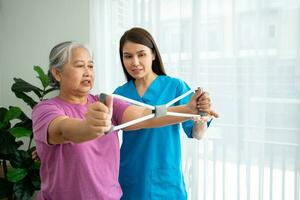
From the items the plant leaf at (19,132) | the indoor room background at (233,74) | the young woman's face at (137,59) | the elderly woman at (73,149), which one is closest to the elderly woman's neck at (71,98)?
the elderly woman at (73,149)

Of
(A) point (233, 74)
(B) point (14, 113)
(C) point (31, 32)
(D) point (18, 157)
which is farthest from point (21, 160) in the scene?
(A) point (233, 74)

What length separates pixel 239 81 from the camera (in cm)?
189

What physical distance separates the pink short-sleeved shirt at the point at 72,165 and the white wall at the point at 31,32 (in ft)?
5.25

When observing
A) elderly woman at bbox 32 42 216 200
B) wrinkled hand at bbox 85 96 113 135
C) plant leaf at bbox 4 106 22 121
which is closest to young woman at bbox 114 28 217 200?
elderly woman at bbox 32 42 216 200

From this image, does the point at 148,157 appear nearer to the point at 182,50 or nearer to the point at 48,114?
the point at 48,114

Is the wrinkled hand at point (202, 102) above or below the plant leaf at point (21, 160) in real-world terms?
above

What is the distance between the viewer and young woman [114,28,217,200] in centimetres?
131

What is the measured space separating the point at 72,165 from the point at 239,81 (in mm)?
1277

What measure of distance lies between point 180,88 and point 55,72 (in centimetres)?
58

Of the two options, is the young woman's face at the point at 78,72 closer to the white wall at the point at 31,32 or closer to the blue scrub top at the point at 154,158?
the blue scrub top at the point at 154,158

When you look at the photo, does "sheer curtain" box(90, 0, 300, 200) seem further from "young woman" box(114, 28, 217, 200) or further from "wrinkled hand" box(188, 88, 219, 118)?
"wrinkled hand" box(188, 88, 219, 118)

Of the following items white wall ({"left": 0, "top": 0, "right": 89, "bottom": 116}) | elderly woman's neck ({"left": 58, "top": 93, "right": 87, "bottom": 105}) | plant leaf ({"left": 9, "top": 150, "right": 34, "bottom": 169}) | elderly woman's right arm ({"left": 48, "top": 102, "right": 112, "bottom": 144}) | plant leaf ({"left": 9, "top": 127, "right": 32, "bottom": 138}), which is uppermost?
white wall ({"left": 0, "top": 0, "right": 89, "bottom": 116})

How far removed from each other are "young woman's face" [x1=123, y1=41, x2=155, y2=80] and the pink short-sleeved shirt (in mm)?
357

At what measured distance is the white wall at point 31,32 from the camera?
8.18ft
